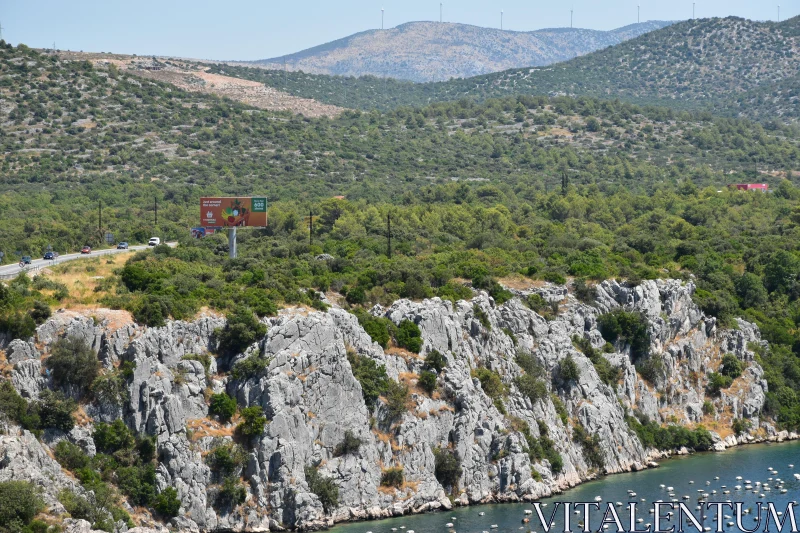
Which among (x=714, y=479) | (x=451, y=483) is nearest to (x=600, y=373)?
(x=714, y=479)

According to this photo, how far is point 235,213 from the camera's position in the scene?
364 ft

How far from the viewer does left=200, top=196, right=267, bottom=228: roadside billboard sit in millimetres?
110562

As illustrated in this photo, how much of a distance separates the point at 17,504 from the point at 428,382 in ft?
104

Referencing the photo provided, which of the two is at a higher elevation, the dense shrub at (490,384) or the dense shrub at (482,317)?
the dense shrub at (482,317)

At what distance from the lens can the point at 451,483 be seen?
286 feet

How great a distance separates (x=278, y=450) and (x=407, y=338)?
16.0 m

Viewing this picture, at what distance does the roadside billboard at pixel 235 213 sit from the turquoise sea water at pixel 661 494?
35006 mm

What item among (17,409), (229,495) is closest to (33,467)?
(17,409)

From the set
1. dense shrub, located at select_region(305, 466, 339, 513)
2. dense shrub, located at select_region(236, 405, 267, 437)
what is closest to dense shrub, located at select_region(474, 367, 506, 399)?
dense shrub, located at select_region(305, 466, 339, 513)

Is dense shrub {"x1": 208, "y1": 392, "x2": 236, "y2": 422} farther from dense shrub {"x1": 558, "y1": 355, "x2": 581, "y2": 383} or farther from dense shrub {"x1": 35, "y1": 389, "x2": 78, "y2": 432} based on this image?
dense shrub {"x1": 558, "y1": 355, "x2": 581, "y2": 383}

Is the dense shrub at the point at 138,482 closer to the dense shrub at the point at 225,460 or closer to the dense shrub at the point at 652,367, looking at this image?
the dense shrub at the point at 225,460

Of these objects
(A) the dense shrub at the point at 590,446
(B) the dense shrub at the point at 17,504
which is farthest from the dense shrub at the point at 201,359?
(A) the dense shrub at the point at 590,446

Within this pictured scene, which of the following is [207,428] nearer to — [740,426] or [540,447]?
[540,447]

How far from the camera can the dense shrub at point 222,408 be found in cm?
8125
